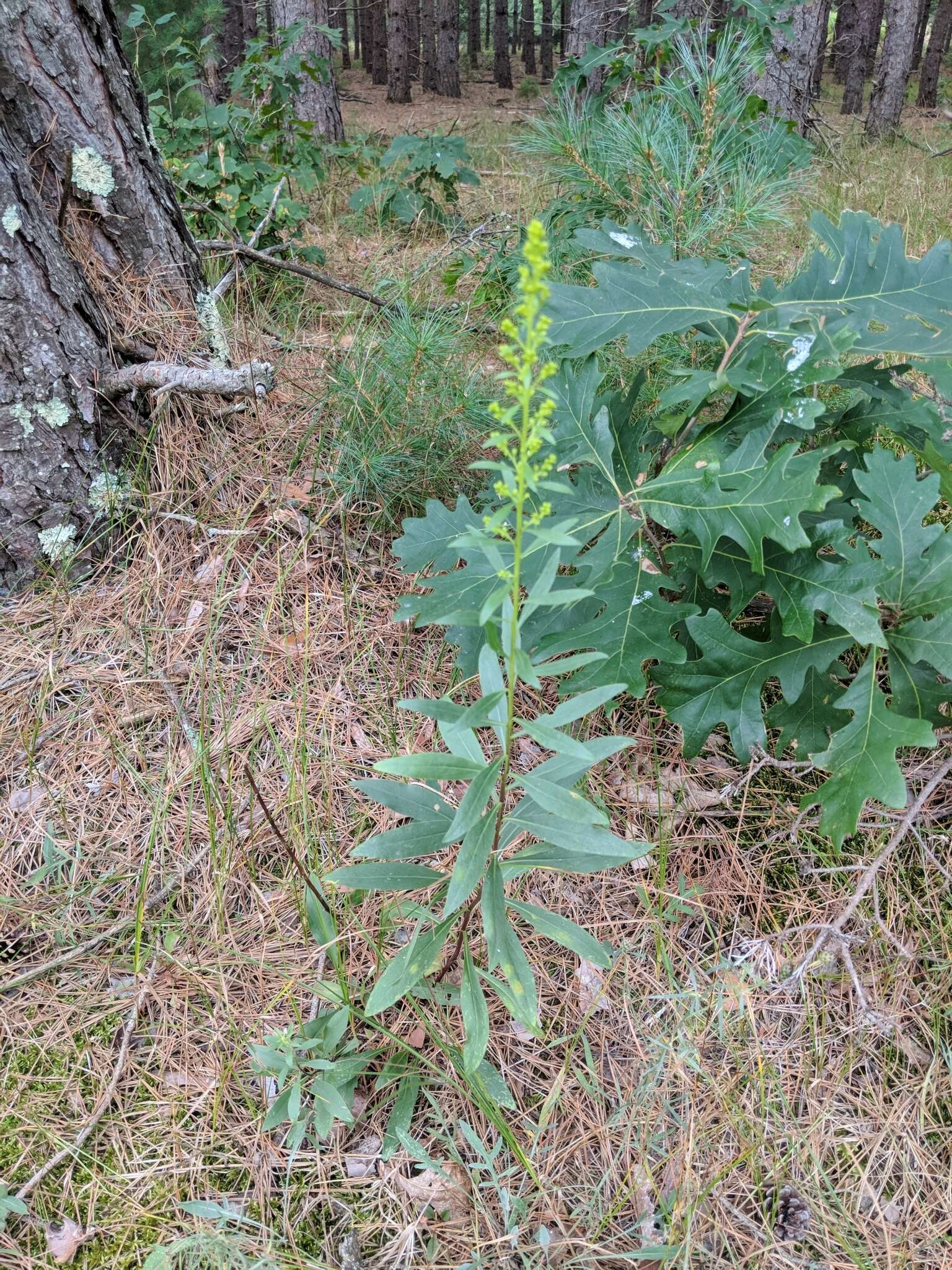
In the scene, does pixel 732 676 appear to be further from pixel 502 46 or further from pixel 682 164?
pixel 502 46

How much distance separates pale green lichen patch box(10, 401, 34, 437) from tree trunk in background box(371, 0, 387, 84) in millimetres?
20094

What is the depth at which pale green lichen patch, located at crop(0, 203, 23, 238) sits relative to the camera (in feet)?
6.88

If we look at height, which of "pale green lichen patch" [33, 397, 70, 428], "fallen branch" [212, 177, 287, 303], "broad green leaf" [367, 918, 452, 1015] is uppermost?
"fallen branch" [212, 177, 287, 303]

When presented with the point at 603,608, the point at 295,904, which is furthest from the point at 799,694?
the point at 295,904

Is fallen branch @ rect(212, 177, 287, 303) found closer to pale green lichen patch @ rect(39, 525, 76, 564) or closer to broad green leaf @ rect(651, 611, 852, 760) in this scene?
pale green lichen patch @ rect(39, 525, 76, 564)

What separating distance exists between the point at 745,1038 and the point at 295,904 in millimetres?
962

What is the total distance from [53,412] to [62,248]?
473 mm

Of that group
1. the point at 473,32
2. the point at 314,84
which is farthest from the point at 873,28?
the point at 314,84

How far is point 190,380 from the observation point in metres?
2.43

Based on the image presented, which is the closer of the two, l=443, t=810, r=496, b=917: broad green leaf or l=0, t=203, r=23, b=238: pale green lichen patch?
l=443, t=810, r=496, b=917: broad green leaf

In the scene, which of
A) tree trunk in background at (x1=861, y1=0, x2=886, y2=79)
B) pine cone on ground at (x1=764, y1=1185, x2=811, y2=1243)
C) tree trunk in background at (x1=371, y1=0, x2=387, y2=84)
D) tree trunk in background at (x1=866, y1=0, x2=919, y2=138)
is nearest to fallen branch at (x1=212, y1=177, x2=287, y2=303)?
pine cone on ground at (x1=764, y1=1185, x2=811, y2=1243)

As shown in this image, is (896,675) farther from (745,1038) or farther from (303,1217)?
(303,1217)

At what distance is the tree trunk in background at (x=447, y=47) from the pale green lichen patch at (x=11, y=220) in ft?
53.8

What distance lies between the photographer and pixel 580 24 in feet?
19.4
